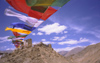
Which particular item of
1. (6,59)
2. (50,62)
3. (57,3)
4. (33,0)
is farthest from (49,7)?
(6,59)

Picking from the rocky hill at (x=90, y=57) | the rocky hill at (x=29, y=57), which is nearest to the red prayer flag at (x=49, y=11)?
the rocky hill at (x=29, y=57)

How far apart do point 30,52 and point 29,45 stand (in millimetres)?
2528

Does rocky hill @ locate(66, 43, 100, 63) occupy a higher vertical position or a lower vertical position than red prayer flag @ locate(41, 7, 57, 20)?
lower

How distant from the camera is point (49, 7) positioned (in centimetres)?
769

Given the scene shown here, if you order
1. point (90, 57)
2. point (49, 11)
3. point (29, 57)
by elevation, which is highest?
point (49, 11)

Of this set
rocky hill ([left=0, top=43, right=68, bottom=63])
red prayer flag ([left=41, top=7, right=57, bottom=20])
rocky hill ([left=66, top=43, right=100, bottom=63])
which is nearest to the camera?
red prayer flag ([left=41, top=7, right=57, bottom=20])

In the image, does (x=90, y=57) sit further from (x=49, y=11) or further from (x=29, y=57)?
(x=49, y=11)

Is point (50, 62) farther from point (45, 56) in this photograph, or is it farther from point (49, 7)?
point (49, 7)

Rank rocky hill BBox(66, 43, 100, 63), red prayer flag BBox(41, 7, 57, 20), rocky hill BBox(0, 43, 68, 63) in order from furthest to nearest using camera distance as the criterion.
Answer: rocky hill BBox(66, 43, 100, 63) → rocky hill BBox(0, 43, 68, 63) → red prayer flag BBox(41, 7, 57, 20)

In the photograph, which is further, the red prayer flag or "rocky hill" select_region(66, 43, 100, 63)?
"rocky hill" select_region(66, 43, 100, 63)

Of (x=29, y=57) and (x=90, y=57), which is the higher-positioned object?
(x=29, y=57)

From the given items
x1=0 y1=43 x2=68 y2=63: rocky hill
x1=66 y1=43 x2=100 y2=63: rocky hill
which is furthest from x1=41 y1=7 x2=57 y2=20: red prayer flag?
x1=66 y1=43 x2=100 y2=63: rocky hill

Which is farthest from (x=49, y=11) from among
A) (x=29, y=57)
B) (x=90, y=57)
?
(x=90, y=57)

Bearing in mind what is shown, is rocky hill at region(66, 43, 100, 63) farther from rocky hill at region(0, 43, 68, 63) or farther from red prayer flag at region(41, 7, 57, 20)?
red prayer flag at region(41, 7, 57, 20)
